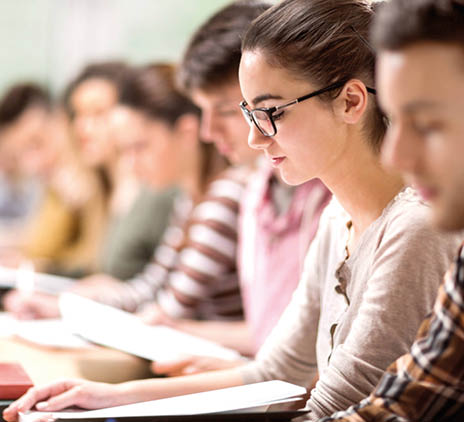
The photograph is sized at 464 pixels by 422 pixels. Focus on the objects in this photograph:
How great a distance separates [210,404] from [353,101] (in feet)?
1.41

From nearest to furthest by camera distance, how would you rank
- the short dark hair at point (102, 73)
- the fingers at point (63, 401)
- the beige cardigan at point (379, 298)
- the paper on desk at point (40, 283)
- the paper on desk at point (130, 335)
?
the beige cardigan at point (379, 298) < the fingers at point (63, 401) < the paper on desk at point (130, 335) < the paper on desk at point (40, 283) < the short dark hair at point (102, 73)

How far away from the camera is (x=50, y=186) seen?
11.7ft

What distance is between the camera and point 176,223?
2.46m

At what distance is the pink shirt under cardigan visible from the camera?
63.2 inches

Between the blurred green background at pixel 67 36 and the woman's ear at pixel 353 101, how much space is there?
274 centimetres

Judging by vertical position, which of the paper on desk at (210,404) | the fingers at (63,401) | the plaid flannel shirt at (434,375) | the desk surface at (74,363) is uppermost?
the plaid flannel shirt at (434,375)

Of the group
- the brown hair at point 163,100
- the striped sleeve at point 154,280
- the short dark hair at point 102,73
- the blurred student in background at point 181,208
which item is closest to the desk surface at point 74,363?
the blurred student in background at point 181,208

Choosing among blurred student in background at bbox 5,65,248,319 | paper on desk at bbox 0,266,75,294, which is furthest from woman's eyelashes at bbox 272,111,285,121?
paper on desk at bbox 0,266,75,294

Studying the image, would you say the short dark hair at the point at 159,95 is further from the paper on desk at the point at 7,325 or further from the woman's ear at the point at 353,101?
the woman's ear at the point at 353,101

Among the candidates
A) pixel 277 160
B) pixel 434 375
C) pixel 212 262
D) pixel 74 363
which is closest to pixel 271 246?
pixel 212 262

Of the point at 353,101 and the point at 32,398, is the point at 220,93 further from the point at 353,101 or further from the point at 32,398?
the point at 32,398

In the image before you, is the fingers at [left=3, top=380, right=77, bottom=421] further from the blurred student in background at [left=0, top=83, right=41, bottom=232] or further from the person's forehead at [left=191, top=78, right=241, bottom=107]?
the blurred student in background at [left=0, top=83, right=41, bottom=232]

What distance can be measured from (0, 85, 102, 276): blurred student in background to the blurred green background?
417 millimetres

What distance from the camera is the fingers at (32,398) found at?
1.03 meters
